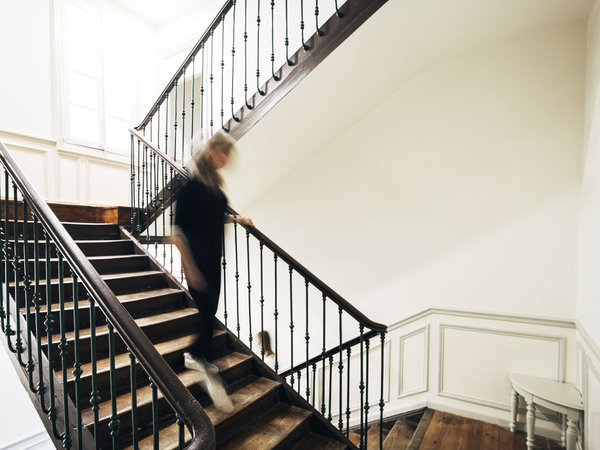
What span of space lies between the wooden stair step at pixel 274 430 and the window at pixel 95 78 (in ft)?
14.5

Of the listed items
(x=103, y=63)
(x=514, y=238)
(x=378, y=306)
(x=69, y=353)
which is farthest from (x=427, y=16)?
(x=103, y=63)

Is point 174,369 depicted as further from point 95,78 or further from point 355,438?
point 95,78

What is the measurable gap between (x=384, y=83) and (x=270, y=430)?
2998mm

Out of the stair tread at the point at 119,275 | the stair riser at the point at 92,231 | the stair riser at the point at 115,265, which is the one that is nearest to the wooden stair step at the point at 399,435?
the stair tread at the point at 119,275

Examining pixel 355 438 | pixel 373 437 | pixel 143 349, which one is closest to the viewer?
pixel 143 349

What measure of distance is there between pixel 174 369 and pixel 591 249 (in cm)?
279

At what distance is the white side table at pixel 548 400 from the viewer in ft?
7.21

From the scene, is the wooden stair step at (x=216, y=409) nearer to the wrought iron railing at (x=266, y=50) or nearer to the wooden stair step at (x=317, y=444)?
the wooden stair step at (x=317, y=444)

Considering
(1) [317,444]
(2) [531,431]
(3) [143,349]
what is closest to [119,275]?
(3) [143,349]

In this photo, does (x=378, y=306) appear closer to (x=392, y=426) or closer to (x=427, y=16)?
(x=392, y=426)

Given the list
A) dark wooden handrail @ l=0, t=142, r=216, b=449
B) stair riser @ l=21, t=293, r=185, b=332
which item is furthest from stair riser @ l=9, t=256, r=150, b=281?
dark wooden handrail @ l=0, t=142, r=216, b=449

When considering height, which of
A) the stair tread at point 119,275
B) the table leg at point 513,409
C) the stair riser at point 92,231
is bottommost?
the table leg at point 513,409

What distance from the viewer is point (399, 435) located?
9.14 feet

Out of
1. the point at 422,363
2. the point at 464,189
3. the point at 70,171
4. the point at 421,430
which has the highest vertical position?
the point at 70,171
